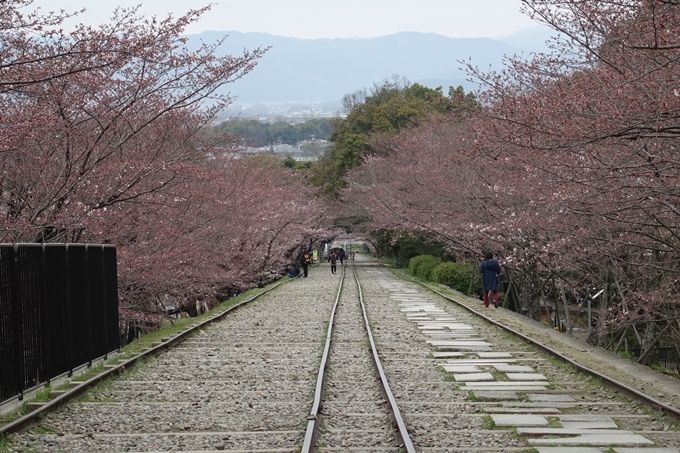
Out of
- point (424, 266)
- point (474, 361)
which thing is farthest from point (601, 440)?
point (424, 266)

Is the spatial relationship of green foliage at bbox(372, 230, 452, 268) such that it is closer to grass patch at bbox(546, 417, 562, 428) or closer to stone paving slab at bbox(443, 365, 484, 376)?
stone paving slab at bbox(443, 365, 484, 376)

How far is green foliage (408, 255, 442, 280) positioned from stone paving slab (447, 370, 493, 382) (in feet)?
106

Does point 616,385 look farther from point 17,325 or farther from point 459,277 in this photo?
point 459,277

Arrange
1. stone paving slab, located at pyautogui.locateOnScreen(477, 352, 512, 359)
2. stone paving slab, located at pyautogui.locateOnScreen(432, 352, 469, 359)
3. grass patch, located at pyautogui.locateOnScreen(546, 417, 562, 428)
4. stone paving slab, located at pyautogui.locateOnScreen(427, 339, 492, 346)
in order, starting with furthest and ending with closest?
1. stone paving slab, located at pyautogui.locateOnScreen(427, 339, 492, 346)
2. stone paving slab, located at pyautogui.locateOnScreen(432, 352, 469, 359)
3. stone paving slab, located at pyautogui.locateOnScreen(477, 352, 512, 359)
4. grass patch, located at pyautogui.locateOnScreen(546, 417, 562, 428)

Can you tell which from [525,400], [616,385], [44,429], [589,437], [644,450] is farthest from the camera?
[616,385]

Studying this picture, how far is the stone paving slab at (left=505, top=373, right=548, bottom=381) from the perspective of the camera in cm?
1200

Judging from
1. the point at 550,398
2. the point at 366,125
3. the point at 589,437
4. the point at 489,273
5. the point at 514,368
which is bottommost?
the point at 514,368

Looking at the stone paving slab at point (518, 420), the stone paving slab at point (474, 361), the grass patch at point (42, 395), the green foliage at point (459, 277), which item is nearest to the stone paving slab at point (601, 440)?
the stone paving slab at point (518, 420)

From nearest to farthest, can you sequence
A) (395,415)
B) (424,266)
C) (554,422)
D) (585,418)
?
(395,415) → (554,422) → (585,418) → (424,266)

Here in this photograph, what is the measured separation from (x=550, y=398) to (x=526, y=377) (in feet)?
5.52

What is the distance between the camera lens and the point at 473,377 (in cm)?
1220

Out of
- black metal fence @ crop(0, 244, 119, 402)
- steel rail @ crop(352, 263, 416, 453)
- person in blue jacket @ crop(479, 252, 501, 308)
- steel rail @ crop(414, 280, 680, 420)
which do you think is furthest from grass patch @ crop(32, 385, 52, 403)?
person in blue jacket @ crop(479, 252, 501, 308)

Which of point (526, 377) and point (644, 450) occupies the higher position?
point (644, 450)

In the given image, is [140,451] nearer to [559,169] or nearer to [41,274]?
[41,274]
